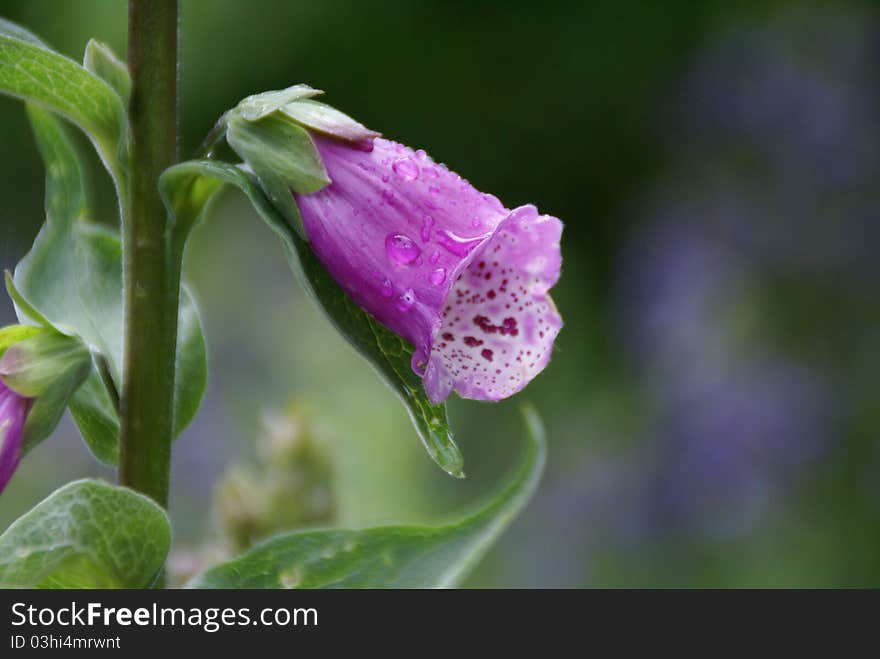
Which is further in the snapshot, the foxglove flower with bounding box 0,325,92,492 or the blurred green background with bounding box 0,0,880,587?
the blurred green background with bounding box 0,0,880,587

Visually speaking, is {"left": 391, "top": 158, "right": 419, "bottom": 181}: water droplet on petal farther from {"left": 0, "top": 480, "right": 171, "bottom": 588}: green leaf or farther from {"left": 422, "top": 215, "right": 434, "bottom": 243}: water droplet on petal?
{"left": 0, "top": 480, "right": 171, "bottom": 588}: green leaf

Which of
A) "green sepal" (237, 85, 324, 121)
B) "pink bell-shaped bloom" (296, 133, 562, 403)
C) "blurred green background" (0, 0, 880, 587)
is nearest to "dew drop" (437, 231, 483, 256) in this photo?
"pink bell-shaped bloom" (296, 133, 562, 403)

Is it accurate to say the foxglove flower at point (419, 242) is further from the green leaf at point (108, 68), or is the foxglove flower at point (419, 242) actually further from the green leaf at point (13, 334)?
the green leaf at point (13, 334)

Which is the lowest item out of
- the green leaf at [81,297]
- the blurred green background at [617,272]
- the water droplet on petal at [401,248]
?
the blurred green background at [617,272]

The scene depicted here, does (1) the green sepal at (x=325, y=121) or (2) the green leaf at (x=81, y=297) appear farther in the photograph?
(2) the green leaf at (x=81, y=297)

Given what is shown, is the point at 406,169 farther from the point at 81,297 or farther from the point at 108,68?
the point at 81,297

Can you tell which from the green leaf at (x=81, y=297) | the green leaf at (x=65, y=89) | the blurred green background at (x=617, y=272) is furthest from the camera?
the blurred green background at (x=617, y=272)

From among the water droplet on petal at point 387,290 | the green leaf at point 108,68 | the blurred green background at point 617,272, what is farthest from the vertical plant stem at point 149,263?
the blurred green background at point 617,272
